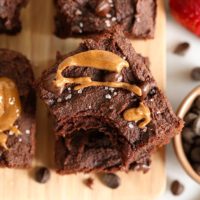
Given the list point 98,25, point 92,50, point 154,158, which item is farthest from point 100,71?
point 154,158

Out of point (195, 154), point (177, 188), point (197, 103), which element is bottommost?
point (177, 188)

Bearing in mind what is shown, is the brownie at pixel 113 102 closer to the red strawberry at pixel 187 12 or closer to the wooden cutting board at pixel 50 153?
the wooden cutting board at pixel 50 153

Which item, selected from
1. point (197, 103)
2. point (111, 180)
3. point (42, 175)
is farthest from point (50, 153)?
point (197, 103)

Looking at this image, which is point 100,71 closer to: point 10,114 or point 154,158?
point 10,114

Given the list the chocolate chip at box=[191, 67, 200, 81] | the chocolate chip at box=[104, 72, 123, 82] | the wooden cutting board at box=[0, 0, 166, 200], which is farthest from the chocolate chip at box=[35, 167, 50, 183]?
the chocolate chip at box=[191, 67, 200, 81]

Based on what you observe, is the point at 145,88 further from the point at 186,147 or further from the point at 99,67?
the point at 186,147

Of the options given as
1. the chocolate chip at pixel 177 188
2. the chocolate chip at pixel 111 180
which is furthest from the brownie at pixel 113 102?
the chocolate chip at pixel 177 188
